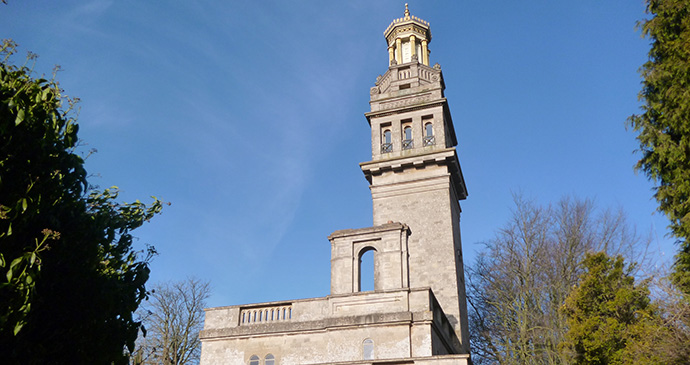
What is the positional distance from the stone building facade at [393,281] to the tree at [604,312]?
11.8 feet

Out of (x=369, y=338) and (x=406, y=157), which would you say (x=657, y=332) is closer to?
(x=369, y=338)

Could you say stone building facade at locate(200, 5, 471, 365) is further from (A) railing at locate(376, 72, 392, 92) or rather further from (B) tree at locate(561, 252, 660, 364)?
(B) tree at locate(561, 252, 660, 364)

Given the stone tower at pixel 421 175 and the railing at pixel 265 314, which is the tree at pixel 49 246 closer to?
the railing at pixel 265 314

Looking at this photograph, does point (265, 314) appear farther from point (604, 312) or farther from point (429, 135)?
point (429, 135)

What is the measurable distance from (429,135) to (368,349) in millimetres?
12416

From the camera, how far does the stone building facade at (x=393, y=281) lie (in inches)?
685

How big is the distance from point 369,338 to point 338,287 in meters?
2.42

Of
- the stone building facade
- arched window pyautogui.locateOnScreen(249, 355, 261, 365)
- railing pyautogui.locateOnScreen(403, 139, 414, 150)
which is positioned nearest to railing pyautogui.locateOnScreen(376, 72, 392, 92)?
the stone building facade

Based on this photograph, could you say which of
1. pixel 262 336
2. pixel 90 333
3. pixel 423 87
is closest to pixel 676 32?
pixel 90 333

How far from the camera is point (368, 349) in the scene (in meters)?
17.3

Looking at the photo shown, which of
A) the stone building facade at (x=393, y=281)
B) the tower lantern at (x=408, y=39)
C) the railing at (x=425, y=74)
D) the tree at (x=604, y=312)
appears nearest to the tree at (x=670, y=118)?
the tree at (x=604, y=312)

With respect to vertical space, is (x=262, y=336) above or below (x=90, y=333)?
above

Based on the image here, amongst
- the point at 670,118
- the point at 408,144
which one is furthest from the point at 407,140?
the point at 670,118

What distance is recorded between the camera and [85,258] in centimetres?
777
